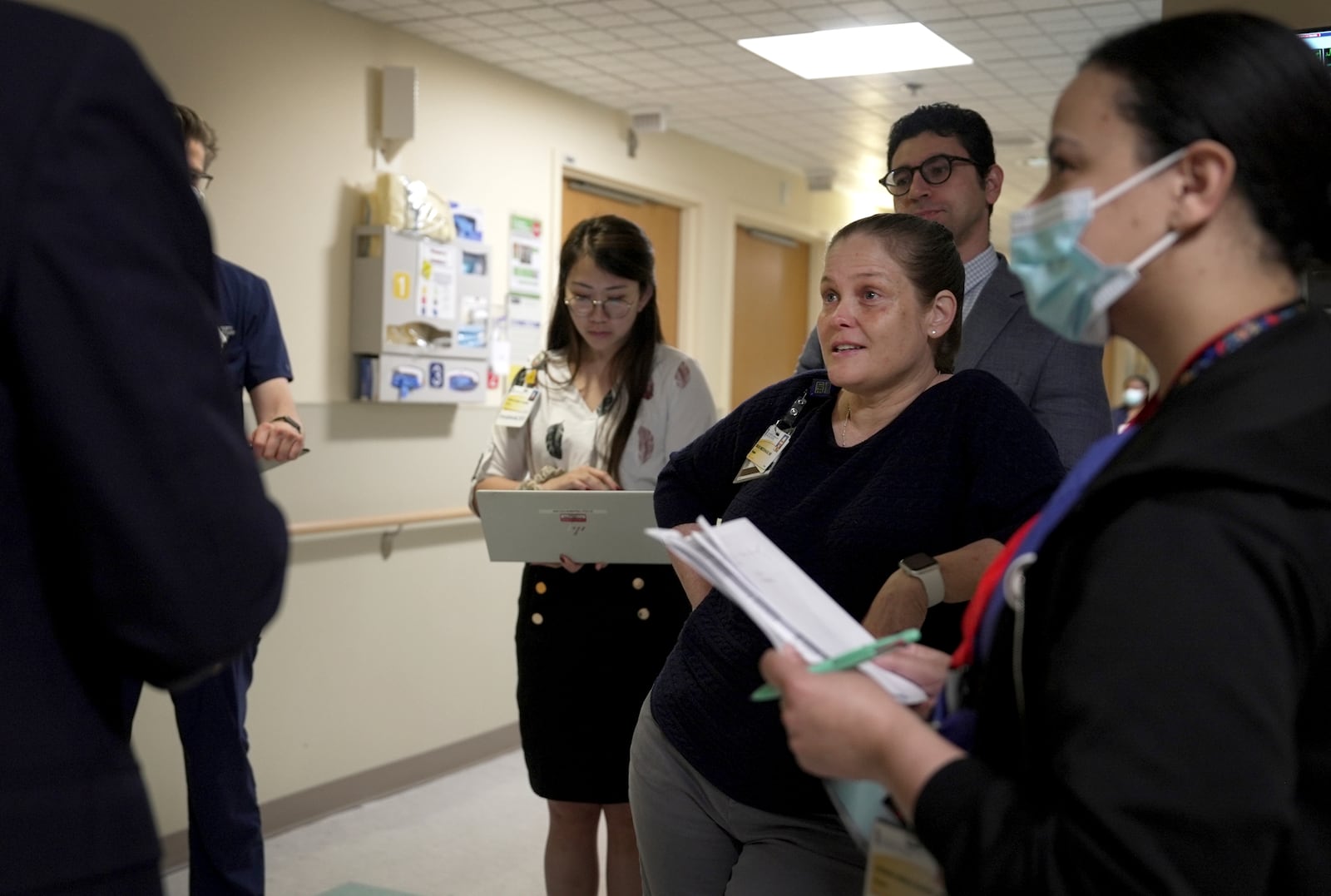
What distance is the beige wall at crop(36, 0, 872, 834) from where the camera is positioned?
12.5ft

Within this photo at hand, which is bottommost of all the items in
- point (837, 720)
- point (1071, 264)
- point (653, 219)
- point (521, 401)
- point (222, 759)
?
point (222, 759)

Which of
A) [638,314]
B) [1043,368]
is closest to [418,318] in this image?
[638,314]

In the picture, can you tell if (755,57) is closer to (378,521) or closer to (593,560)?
(378,521)

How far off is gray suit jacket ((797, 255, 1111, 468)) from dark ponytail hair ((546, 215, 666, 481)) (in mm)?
924

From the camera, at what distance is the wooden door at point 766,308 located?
6949 mm

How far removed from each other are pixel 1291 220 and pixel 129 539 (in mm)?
852

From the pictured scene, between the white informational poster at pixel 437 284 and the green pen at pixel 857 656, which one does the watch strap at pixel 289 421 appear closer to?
the white informational poster at pixel 437 284

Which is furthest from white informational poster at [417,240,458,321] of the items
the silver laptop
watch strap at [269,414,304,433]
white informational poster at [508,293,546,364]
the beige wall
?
the silver laptop

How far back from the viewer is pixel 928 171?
239cm

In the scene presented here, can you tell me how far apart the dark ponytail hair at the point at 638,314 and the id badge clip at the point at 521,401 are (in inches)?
4.0

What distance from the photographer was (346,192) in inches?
168

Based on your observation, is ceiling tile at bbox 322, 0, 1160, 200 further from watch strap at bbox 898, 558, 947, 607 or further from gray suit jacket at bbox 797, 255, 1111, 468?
watch strap at bbox 898, 558, 947, 607

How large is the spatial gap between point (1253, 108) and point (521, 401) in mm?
2167

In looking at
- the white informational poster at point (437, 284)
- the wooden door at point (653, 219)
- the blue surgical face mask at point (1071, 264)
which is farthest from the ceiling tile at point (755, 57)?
the blue surgical face mask at point (1071, 264)
